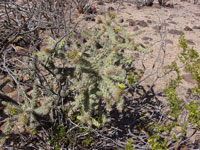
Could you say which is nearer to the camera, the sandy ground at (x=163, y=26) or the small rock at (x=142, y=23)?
the sandy ground at (x=163, y=26)

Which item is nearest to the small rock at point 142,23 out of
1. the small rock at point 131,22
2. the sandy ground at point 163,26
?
the sandy ground at point 163,26

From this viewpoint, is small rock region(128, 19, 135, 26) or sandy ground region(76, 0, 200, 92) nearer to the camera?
sandy ground region(76, 0, 200, 92)

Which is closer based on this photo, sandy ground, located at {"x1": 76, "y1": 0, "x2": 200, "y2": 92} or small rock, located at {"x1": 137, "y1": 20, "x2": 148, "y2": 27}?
sandy ground, located at {"x1": 76, "y1": 0, "x2": 200, "y2": 92}

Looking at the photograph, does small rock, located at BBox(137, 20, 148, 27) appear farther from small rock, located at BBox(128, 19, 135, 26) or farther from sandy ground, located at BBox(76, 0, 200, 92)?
small rock, located at BBox(128, 19, 135, 26)

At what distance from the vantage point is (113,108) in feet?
9.36

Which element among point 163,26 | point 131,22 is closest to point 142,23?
point 131,22

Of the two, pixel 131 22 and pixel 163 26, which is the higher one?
pixel 131 22

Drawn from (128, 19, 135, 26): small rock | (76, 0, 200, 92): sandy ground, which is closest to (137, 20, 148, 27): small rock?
(76, 0, 200, 92): sandy ground

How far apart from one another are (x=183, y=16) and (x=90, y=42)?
5508 millimetres

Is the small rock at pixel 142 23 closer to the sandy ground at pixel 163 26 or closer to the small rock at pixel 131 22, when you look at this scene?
the sandy ground at pixel 163 26

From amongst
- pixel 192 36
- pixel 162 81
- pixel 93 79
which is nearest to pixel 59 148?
pixel 93 79

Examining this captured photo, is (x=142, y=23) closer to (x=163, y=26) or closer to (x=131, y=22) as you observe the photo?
(x=131, y=22)

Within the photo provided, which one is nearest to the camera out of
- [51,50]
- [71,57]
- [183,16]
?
[71,57]

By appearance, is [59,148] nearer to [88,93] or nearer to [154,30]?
[88,93]
